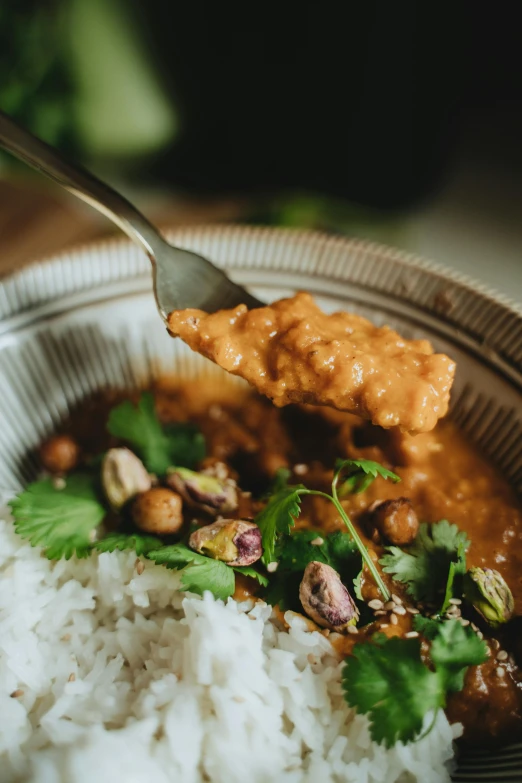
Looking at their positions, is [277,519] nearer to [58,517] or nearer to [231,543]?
[231,543]

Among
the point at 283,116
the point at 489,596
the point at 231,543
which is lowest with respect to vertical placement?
the point at 231,543

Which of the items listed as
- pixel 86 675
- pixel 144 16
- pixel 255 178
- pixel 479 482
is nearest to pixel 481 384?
pixel 479 482

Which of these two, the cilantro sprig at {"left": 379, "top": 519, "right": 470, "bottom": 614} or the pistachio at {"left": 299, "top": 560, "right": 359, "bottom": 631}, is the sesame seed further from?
the pistachio at {"left": 299, "top": 560, "right": 359, "bottom": 631}

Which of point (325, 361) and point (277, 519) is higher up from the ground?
point (325, 361)

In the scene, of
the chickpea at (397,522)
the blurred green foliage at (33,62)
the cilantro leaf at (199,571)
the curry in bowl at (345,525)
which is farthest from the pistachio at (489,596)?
the blurred green foliage at (33,62)

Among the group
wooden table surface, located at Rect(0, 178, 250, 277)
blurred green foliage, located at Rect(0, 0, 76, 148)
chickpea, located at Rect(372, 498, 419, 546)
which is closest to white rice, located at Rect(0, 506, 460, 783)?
chickpea, located at Rect(372, 498, 419, 546)

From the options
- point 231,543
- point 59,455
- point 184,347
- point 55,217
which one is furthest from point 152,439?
point 55,217

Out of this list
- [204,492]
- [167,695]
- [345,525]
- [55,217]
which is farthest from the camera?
[55,217]
